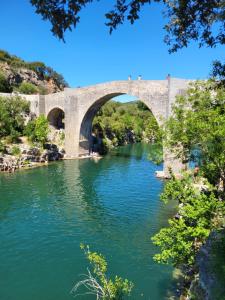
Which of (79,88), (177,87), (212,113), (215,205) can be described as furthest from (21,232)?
(79,88)

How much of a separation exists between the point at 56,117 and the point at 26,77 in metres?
26.0

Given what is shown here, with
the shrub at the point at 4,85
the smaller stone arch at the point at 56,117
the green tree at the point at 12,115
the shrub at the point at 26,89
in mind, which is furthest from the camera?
the shrub at the point at 26,89

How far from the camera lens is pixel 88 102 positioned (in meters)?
40.7

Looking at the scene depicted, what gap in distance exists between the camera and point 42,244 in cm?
1552

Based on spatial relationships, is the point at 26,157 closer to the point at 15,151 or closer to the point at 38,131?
the point at 15,151

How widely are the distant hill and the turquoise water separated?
3670 cm

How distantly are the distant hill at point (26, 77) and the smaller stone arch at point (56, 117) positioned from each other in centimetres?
1449

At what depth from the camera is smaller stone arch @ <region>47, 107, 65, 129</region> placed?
4898 centimetres

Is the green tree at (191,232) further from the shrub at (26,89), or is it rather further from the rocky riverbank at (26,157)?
the shrub at (26,89)

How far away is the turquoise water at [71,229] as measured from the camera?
12305 millimetres

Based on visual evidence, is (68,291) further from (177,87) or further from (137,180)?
(177,87)

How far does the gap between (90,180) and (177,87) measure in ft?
42.6

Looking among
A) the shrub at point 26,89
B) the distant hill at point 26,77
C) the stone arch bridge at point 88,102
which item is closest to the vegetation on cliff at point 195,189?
the stone arch bridge at point 88,102

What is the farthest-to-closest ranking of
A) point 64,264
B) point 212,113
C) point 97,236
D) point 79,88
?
point 79,88 → point 97,236 → point 64,264 → point 212,113
